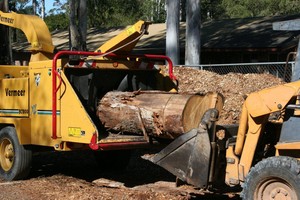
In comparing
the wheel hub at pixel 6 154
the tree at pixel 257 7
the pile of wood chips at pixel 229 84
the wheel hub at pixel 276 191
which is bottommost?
the wheel hub at pixel 6 154

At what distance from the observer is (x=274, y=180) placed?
571 centimetres

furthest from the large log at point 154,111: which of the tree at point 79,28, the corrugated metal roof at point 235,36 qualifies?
the corrugated metal roof at point 235,36

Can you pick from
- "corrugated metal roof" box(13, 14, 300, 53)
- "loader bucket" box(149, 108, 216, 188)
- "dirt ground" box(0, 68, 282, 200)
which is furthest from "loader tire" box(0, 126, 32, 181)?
"corrugated metal roof" box(13, 14, 300, 53)

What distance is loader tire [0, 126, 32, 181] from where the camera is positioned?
8859 mm

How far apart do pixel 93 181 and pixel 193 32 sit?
14.7 metres

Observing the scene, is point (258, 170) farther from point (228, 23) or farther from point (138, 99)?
point (228, 23)

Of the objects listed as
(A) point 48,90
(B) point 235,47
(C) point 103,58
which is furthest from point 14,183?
(B) point 235,47

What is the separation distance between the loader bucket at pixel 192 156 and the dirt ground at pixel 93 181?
0.75 metres

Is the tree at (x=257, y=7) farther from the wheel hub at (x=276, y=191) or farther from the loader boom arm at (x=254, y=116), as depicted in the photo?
the wheel hub at (x=276, y=191)

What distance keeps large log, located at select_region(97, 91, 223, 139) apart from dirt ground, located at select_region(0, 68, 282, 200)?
967mm

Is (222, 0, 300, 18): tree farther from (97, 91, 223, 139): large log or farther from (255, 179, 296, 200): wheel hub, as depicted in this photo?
(255, 179, 296, 200): wheel hub

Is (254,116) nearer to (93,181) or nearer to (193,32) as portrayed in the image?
(93,181)

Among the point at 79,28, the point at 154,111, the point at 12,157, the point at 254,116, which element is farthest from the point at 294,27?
the point at 79,28

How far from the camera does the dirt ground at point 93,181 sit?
Result: 7613 millimetres
